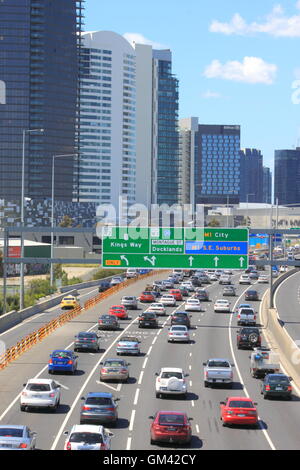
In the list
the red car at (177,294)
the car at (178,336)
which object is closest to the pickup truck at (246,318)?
the car at (178,336)

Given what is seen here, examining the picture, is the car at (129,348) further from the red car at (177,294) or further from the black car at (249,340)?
the red car at (177,294)

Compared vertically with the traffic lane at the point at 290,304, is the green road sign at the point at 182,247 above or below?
above

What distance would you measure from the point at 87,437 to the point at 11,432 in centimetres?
214

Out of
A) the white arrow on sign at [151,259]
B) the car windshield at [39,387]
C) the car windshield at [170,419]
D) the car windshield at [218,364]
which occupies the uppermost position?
the white arrow on sign at [151,259]

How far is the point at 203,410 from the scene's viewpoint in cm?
3262

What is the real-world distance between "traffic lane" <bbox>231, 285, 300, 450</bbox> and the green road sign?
52.6 feet

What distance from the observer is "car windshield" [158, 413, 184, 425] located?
25.7 metres

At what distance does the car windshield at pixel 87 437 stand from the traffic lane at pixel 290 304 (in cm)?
3324

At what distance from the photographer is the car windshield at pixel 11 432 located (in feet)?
73.4

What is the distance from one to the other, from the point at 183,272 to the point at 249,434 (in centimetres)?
8779

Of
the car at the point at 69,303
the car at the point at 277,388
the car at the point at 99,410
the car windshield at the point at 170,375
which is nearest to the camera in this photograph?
the car at the point at 99,410

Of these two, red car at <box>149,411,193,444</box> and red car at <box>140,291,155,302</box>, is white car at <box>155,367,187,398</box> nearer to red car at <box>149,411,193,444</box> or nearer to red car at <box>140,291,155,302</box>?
red car at <box>149,411,193,444</box>

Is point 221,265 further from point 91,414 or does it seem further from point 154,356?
point 91,414
